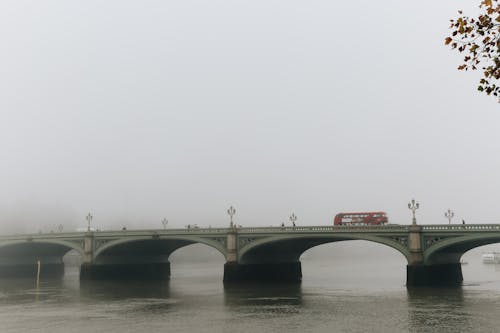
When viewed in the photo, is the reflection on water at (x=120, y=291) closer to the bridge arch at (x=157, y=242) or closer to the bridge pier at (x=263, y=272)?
the bridge arch at (x=157, y=242)

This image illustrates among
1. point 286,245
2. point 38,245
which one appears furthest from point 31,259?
point 286,245

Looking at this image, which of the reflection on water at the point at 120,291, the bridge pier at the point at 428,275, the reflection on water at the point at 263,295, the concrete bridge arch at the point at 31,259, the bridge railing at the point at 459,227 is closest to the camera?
the reflection on water at the point at 263,295

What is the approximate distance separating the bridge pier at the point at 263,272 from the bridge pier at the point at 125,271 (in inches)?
871

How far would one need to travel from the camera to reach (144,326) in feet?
118

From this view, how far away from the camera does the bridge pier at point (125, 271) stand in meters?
81.2

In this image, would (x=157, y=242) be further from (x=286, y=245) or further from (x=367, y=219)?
(x=367, y=219)

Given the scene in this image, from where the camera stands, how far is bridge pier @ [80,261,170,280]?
3199 inches

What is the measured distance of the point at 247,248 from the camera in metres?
67.6

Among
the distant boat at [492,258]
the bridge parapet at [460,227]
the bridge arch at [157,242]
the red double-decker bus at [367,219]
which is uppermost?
the red double-decker bus at [367,219]

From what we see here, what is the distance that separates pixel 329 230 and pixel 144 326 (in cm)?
3070

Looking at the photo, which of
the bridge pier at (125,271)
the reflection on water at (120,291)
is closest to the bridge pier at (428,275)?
the reflection on water at (120,291)

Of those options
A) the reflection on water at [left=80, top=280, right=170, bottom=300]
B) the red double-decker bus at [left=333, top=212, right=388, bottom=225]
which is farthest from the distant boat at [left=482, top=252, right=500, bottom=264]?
the reflection on water at [left=80, top=280, right=170, bottom=300]

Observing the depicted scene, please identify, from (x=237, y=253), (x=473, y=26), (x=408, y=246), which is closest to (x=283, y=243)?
(x=237, y=253)

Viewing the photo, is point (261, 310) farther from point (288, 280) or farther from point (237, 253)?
point (288, 280)
